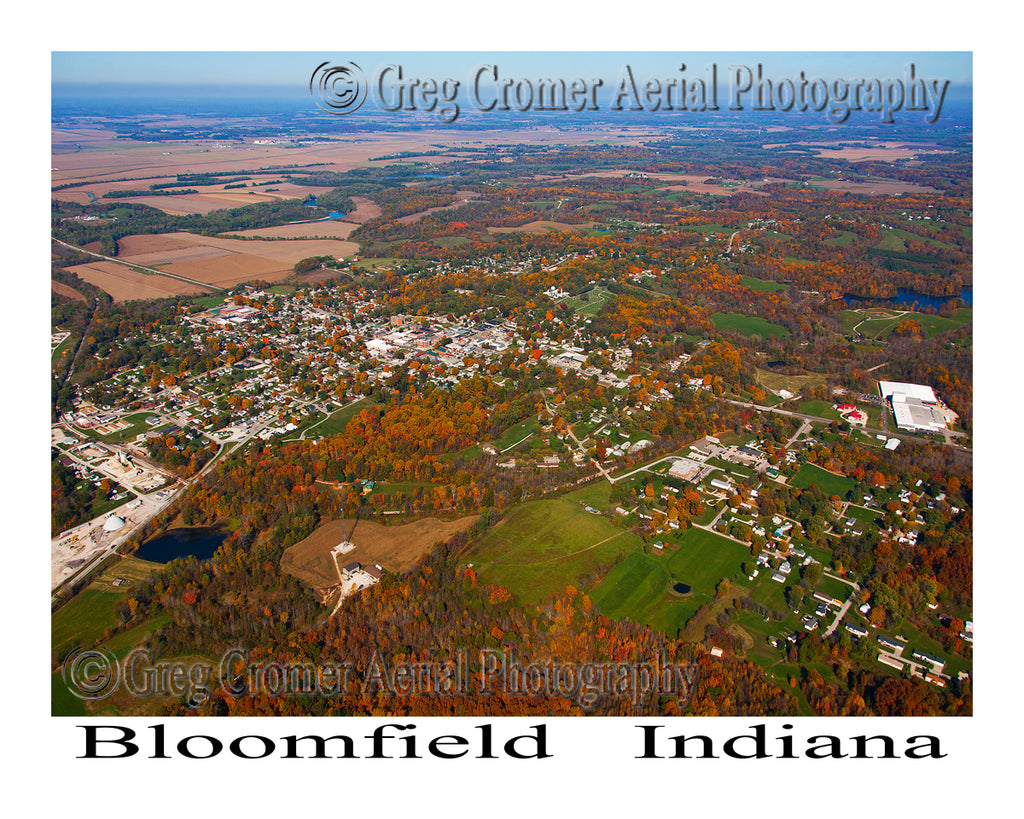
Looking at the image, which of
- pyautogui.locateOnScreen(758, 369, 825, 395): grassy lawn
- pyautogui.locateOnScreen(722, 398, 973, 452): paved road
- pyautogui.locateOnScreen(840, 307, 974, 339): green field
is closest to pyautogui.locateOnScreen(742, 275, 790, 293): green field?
pyautogui.locateOnScreen(840, 307, 974, 339): green field

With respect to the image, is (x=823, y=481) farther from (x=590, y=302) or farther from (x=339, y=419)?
(x=590, y=302)

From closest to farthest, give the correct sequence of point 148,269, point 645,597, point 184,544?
point 645,597 → point 184,544 → point 148,269

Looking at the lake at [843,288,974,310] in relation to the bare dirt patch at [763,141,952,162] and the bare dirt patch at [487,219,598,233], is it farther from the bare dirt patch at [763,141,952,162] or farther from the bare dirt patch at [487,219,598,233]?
the bare dirt patch at [763,141,952,162]

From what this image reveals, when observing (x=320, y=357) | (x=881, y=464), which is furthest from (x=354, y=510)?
(x=881, y=464)

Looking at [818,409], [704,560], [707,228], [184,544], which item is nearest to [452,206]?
[707,228]

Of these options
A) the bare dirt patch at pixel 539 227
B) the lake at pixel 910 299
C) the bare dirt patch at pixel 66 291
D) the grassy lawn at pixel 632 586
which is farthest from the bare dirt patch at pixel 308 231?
the grassy lawn at pixel 632 586

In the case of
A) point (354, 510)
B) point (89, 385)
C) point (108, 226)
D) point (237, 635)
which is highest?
point (108, 226)

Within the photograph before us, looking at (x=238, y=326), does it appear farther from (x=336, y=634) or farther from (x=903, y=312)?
(x=903, y=312)
